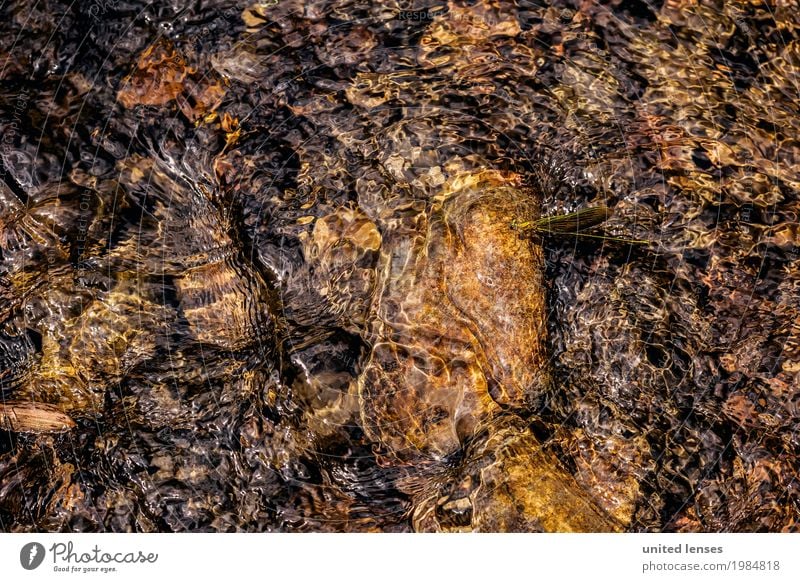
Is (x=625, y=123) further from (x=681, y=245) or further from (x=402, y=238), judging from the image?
(x=402, y=238)
